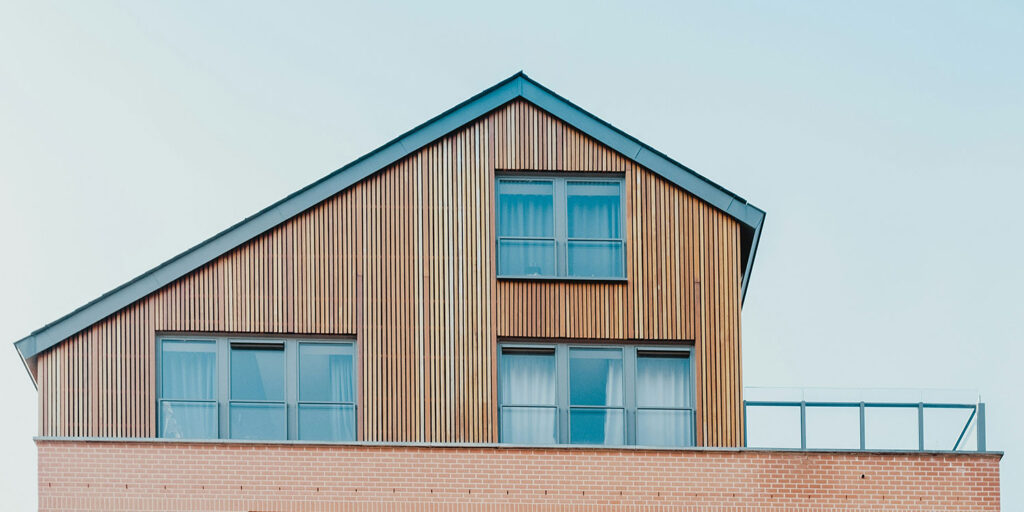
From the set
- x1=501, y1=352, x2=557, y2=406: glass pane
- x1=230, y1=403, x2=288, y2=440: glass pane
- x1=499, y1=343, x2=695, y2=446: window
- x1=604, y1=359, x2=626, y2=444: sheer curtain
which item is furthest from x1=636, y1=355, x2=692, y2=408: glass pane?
x1=230, y1=403, x2=288, y2=440: glass pane

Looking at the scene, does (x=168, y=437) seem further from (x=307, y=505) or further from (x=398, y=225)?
(x=398, y=225)

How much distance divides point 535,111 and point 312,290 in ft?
15.6

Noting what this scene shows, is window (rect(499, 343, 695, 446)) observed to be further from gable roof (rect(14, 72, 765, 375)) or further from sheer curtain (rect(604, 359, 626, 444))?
gable roof (rect(14, 72, 765, 375))

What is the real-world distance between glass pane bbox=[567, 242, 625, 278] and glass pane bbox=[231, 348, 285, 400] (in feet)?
16.3

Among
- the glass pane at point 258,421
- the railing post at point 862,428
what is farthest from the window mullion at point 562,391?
the railing post at point 862,428

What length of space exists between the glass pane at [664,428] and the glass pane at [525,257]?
2822mm

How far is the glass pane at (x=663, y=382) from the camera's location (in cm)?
2356

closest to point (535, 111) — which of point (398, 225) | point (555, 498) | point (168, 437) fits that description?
point (398, 225)

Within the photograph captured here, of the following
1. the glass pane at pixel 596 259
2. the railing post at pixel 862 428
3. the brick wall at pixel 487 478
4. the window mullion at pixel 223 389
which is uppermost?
the glass pane at pixel 596 259

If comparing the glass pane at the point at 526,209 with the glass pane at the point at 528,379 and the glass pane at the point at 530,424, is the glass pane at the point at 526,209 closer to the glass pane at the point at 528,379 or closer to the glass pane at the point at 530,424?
the glass pane at the point at 528,379

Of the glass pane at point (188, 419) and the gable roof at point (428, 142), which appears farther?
the gable roof at point (428, 142)

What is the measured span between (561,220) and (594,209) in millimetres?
592

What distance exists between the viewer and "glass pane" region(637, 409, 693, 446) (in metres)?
23.4

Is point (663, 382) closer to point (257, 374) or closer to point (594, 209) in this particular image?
point (594, 209)
